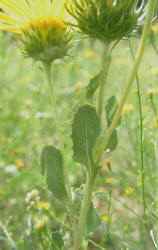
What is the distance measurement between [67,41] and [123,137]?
122cm

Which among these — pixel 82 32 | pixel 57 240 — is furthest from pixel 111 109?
pixel 57 240

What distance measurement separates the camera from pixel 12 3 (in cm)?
50

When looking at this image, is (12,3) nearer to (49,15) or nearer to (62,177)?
(49,15)

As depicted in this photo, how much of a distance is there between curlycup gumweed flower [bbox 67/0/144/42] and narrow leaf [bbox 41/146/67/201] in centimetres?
24

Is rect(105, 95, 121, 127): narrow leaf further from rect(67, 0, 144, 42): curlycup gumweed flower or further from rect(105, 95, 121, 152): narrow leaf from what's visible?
rect(67, 0, 144, 42): curlycup gumweed flower

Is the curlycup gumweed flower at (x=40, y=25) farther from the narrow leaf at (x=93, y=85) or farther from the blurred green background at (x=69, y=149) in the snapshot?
the blurred green background at (x=69, y=149)

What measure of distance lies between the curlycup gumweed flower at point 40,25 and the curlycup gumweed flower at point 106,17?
0.12 ft

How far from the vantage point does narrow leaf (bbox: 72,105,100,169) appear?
18.2 inches

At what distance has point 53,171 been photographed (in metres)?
0.57

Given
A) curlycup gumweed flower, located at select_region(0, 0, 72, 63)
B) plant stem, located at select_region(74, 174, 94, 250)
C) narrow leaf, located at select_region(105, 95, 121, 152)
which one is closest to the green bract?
curlycup gumweed flower, located at select_region(0, 0, 72, 63)

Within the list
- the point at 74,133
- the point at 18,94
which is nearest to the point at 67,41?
the point at 74,133

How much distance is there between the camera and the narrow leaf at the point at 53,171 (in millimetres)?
564

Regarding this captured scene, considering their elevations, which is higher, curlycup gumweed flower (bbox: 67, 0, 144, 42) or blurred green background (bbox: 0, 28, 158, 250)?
curlycup gumweed flower (bbox: 67, 0, 144, 42)

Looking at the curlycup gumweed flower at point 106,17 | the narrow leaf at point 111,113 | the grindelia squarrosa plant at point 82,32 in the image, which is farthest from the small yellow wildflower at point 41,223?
the curlycup gumweed flower at point 106,17
